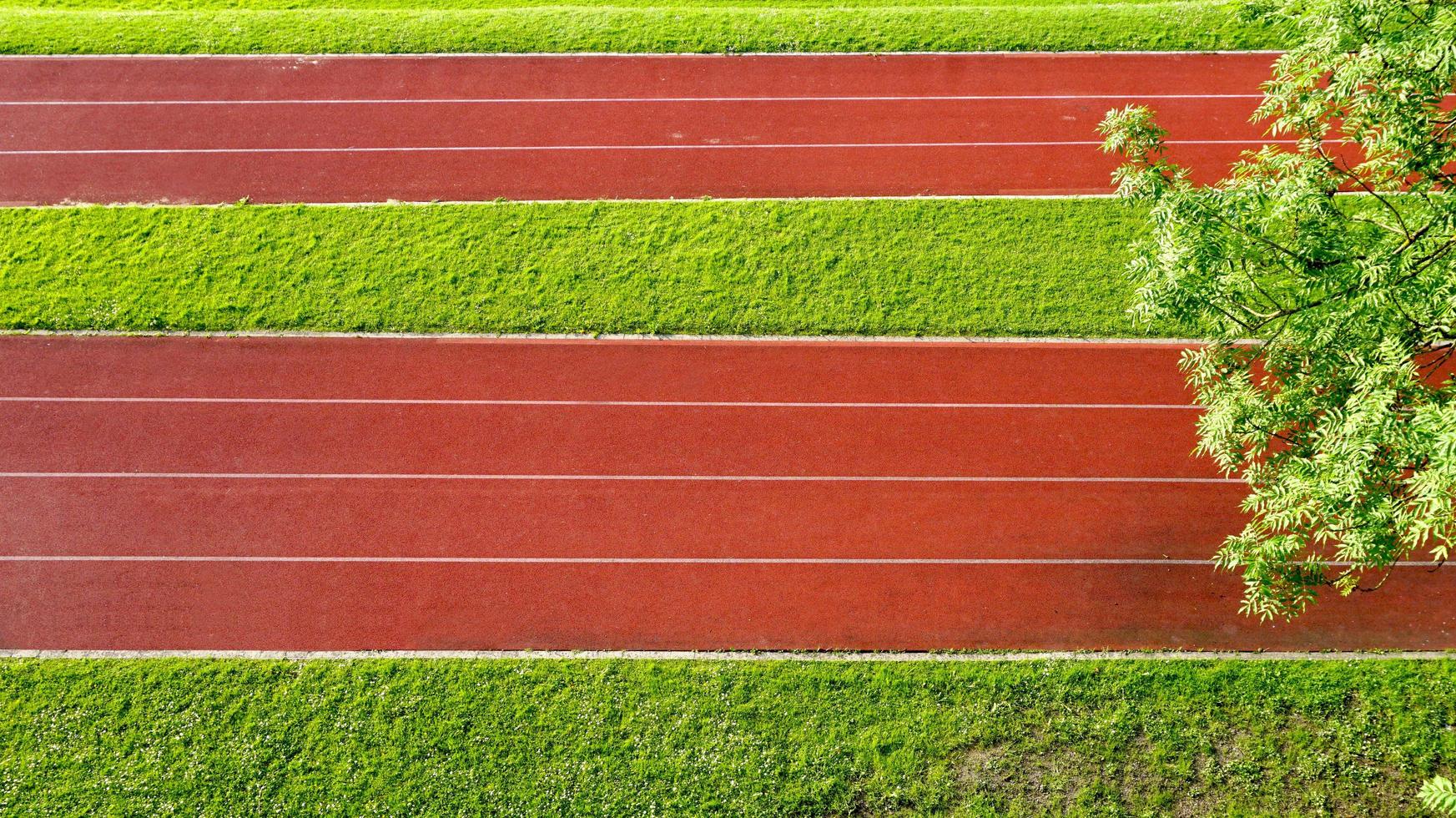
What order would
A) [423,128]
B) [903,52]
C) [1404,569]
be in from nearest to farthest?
[1404,569], [423,128], [903,52]

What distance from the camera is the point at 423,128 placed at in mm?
14773

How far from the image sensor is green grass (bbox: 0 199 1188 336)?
12.1 meters

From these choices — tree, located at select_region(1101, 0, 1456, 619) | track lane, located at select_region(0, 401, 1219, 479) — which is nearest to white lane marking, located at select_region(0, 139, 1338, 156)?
track lane, located at select_region(0, 401, 1219, 479)

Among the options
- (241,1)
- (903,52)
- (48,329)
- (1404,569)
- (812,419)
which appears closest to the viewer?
(1404,569)

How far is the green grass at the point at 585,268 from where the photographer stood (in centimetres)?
1215

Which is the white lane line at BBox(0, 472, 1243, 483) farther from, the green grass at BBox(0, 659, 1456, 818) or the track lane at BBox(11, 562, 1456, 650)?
the green grass at BBox(0, 659, 1456, 818)

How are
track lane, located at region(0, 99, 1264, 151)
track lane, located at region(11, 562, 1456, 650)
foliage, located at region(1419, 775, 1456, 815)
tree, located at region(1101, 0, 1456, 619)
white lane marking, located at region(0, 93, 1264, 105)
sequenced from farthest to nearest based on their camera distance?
white lane marking, located at region(0, 93, 1264, 105) < track lane, located at region(0, 99, 1264, 151) < track lane, located at region(11, 562, 1456, 650) < tree, located at region(1101, 0, 1456, 619) < foliage, located at region(1419, 775, 1456, 815)

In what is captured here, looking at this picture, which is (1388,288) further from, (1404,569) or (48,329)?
(48,329)

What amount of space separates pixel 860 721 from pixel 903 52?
12.0 meters

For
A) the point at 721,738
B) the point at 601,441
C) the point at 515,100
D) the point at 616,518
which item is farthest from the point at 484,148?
the point at 721,738

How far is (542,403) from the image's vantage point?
37.7 feet

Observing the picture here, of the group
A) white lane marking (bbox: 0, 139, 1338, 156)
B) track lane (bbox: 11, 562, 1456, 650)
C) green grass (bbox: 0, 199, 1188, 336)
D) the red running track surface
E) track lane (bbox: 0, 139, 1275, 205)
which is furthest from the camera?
white lane marking (bbox: 0, 139, 1338, 156)

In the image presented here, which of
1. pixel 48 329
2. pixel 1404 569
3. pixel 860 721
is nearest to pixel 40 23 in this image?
pixel 48 329

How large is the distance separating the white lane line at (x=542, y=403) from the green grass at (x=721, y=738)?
3.38 meters
